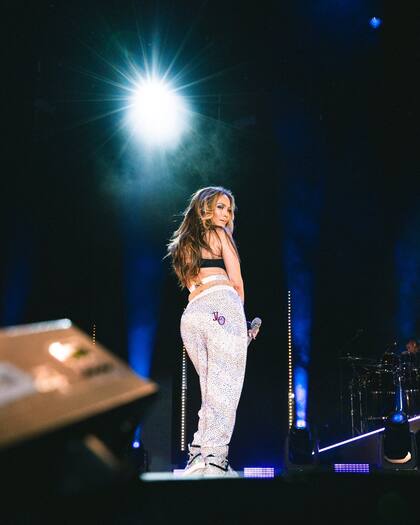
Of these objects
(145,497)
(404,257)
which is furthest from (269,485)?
(404,257)

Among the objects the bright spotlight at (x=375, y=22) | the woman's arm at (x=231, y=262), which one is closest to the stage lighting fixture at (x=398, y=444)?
the woman's arm at (x=231, y=262)

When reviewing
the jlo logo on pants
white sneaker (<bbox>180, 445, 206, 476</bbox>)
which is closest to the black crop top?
the jlo logo on pants

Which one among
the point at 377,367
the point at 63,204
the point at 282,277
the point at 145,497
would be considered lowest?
the point at 145,497

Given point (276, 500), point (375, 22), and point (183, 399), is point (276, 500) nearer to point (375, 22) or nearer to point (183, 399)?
point (183, 399)

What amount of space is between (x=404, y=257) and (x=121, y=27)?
4.72m

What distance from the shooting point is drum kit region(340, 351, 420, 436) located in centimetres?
721

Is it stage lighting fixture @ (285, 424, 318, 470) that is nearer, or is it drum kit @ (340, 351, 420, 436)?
stage lighting fixture @ (285, 424, 318, 470)

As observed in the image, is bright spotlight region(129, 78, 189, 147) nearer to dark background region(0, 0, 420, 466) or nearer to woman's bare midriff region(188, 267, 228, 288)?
dark background region(0, 0, 420, 466)

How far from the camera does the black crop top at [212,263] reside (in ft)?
10.9

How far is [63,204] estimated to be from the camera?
6273mm

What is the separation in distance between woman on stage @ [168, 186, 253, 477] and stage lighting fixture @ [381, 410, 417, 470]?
2073 mm

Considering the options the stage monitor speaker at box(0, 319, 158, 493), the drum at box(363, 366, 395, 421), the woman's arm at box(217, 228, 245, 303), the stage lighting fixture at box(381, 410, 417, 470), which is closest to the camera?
the stage monitor speaker at box(0, 319, 158, 493)

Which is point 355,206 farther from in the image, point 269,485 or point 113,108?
point 269,485

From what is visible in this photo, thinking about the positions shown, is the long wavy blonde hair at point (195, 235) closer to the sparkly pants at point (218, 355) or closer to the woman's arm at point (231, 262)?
the woman's arm at point (231, 262)
